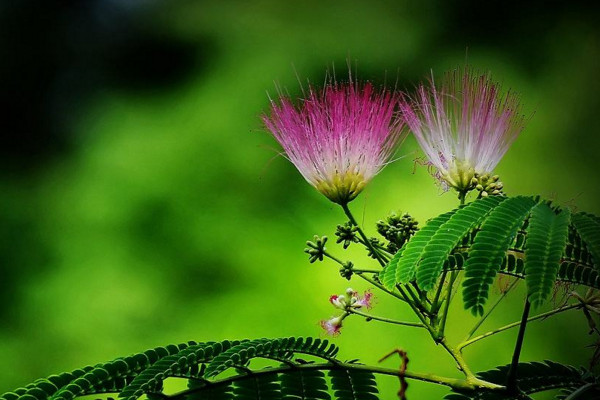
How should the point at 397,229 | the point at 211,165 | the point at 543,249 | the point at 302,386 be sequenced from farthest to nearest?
1. the point at 211,165
2. the point at 397,229
3. the point at 302,386
4. the point at 543,249

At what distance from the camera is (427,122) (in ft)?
2.72

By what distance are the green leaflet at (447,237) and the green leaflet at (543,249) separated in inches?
2.0

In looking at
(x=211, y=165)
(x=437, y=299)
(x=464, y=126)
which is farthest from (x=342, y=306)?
(x=211, y=165)

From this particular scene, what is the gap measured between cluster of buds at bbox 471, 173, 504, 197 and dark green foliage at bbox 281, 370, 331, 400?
261 mm

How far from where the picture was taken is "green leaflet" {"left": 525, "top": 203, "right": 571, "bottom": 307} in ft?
1.65

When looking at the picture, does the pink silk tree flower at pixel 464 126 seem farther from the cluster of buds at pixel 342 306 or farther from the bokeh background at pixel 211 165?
the bokeh background at pixel 211 165

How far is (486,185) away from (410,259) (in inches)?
7.3

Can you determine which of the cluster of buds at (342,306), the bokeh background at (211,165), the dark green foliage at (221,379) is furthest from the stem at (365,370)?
the bokeh background at (211,165)

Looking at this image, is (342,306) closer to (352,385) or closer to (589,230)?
(352,385)

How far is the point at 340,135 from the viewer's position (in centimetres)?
79

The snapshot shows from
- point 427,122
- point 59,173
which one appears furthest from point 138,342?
point 427,122

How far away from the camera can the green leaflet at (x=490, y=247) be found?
54cm

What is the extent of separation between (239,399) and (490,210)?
10.5 inches

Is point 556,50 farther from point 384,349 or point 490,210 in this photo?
point 490,210
